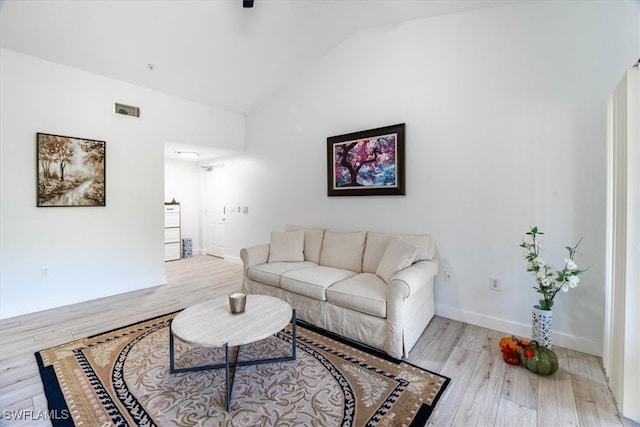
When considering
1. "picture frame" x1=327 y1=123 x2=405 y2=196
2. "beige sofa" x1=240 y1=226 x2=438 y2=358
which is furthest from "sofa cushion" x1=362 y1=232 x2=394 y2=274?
"picture frame" x1=327 y1=123 x2=405 y2=196

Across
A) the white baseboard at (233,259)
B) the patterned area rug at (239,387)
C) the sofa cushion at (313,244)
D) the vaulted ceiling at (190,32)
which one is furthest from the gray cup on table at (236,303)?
the white baseboard at (233,259)

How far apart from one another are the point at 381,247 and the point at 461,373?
130 cm

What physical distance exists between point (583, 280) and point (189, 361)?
3.22 meters

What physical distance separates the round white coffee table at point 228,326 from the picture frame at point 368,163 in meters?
1.83

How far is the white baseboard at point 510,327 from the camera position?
2.22 meters

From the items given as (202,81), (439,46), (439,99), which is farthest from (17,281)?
(439,46)

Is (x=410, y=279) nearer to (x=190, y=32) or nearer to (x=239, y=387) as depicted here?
(x=239, y=387)

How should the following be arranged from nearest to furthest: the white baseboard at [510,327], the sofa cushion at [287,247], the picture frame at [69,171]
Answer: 1. the white baseboard at [510,327]
2. the picture frame at [69,171]
3. the sofa cushion at [287,247]

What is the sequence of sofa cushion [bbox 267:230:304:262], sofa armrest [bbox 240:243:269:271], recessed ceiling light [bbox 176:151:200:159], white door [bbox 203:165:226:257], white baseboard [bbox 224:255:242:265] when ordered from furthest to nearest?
white door [bbox 203:165:226:257] → white baseboard [bbox 224:255:242:265] → recessed ceiling light [bbox 176:151:200:159] → sofa cushion [bbox 267:230:304:262] → sofa armrest [bbox 240:243:269:271]

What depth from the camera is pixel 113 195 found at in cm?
363

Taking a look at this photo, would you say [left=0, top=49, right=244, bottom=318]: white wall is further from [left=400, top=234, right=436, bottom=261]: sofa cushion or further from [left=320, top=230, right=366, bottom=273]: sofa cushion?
[left=400, top=234, right=436, bottom=261]: sofa cushion

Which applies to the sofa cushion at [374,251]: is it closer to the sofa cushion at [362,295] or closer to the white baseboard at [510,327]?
the sofa cushion at [362,295]

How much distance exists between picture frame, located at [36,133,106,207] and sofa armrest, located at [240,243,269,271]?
1996mm

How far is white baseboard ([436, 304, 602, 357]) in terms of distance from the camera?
87.6 inches
